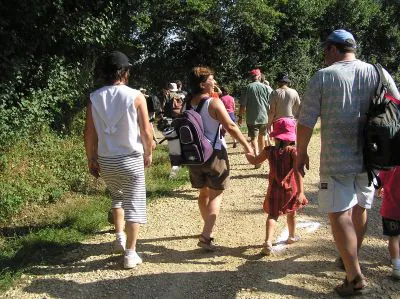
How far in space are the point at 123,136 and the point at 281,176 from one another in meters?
1.55

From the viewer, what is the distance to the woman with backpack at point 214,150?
14.5 feet

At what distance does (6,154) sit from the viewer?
7.08 m

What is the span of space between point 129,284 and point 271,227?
4.74 feet

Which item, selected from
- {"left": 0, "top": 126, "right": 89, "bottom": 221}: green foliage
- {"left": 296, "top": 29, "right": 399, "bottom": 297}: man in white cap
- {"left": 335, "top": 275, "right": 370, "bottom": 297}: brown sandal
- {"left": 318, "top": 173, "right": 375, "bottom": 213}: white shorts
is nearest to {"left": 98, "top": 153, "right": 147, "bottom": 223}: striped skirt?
{"left": 296, "top": 29, "right": 399, "bottom": 297}: man in white cap

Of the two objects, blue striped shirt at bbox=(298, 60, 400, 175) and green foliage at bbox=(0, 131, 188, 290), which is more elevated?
blue striped shirt at bbox=(298, 60, 400, 175)

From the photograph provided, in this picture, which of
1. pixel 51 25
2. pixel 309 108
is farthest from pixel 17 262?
pixel 51 25

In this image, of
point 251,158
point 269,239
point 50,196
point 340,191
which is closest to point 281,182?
point 251,158

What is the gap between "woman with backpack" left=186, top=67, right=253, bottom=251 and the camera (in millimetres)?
4418

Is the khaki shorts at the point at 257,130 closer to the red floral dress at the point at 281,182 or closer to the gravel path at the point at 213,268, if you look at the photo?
the gravel path at the point at 213,268

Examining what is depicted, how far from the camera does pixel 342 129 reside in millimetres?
3334

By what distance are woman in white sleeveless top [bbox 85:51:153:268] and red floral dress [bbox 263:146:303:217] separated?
120 cm

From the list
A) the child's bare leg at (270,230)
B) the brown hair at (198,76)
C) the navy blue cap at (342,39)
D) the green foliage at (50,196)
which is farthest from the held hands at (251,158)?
the green foliage at (50,196)

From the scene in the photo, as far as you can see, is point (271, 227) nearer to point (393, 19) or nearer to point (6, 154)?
point (6, 154)

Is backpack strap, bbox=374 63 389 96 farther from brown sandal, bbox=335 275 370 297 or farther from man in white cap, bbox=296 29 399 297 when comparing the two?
brown sandal, bbox=335 275 370 297
